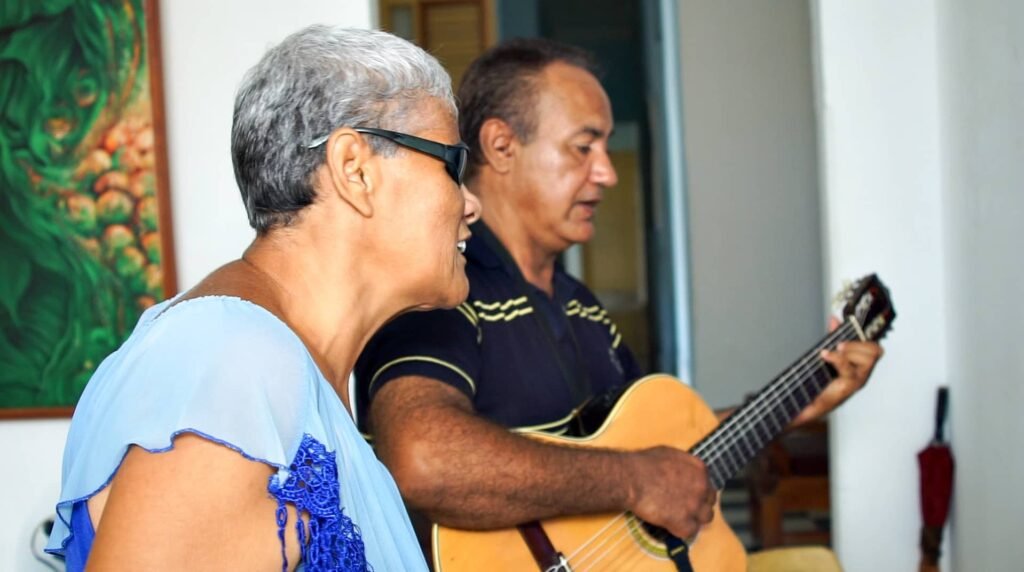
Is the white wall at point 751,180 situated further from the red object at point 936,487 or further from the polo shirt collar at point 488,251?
the polo shirt collar at point 488,251

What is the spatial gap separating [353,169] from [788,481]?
2721mm

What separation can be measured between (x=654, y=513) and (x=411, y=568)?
0.71m

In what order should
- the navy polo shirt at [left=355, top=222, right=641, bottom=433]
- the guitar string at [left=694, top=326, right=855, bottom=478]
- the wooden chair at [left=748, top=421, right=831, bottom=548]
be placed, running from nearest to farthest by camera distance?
the navy polo shirt at [left=355, top=222, right=641, bottom=433], the guitar string at [left=694, top=326, right=855, bottom=478], the wooden chair at [left=748, top=421, right=831, bottom=548]

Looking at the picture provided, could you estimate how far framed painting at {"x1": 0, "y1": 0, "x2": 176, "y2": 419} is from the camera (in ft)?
8.22

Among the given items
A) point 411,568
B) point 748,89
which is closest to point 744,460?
point 411,568

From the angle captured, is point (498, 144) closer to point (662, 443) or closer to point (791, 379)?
point (662, 443)

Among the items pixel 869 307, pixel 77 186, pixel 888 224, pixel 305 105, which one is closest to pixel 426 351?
pixel 305 105

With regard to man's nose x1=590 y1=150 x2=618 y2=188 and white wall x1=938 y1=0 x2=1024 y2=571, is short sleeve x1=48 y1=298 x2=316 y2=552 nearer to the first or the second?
man's nose x1=590 y1=150 x2=618 y2=188

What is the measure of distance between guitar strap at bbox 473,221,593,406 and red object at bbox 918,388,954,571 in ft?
3.52

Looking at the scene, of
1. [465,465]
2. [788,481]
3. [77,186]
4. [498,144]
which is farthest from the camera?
[788,481]

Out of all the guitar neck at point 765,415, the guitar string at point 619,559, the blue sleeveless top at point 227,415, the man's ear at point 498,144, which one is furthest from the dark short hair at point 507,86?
the blue sleeveless top at point 227,415

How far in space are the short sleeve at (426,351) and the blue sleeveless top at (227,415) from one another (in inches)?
21.7

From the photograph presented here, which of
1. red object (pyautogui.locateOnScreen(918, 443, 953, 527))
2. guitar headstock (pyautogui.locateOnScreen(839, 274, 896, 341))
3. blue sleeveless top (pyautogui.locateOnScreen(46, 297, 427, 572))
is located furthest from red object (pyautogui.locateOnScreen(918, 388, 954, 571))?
blue sleeveless top (pyautogui.locateOnScreen(46, 297, 427, 572))

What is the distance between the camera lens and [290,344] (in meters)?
1.07
